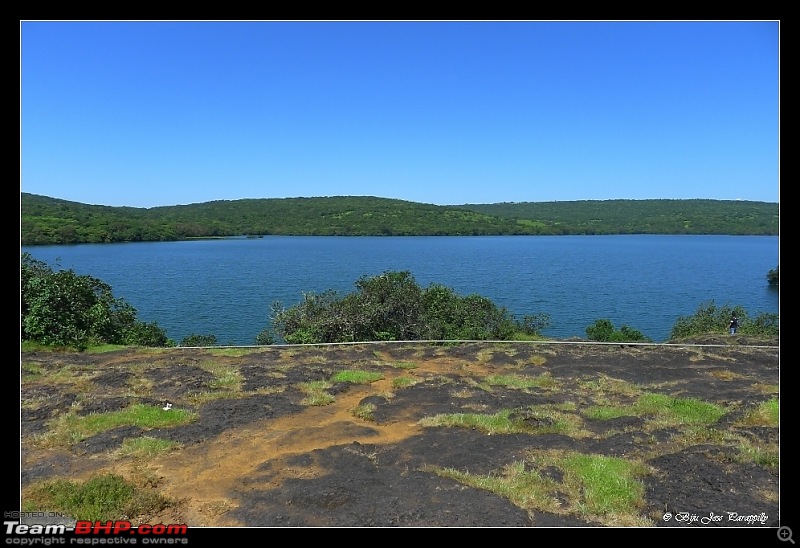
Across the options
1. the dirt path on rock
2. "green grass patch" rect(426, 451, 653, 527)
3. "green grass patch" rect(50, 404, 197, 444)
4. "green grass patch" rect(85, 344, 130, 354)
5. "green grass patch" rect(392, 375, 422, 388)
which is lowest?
the dirt path on rock

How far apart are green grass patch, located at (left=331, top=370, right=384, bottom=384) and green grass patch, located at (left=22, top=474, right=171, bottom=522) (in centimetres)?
619

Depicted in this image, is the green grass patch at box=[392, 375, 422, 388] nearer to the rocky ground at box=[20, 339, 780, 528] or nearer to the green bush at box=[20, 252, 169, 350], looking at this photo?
the rocky ground at box=[20, 339, 780, 528]

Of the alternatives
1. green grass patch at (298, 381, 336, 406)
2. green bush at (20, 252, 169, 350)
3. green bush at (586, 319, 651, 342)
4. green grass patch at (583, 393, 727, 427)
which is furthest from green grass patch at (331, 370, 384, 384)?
green bush at (586, 319, 651, 342)

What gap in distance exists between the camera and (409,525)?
5770 millimetres

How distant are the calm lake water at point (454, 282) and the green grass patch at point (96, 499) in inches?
999

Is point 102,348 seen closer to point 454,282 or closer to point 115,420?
point 115,420

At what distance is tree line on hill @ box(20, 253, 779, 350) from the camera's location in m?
16.1

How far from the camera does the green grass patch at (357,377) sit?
40.7 ft

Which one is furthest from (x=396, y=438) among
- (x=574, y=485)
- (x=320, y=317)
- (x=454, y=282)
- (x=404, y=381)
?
(x=454, y=282)

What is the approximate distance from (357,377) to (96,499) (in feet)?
23.2

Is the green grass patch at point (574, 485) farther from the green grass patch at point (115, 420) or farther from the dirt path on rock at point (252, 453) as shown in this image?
the green grass patch at point (115, 420)

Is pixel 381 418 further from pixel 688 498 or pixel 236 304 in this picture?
pixel 236 304
